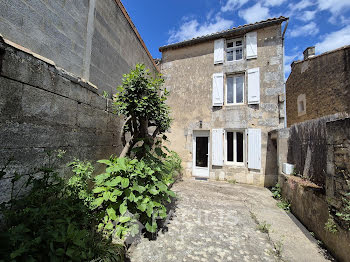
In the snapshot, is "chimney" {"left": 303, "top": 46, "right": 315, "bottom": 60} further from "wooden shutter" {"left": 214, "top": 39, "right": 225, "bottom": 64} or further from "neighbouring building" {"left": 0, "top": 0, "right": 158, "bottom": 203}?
"neighbouring building" {"left": 0, "top": 0, "right": 158, "bottom": 203}

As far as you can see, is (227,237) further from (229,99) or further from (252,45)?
(252,45)

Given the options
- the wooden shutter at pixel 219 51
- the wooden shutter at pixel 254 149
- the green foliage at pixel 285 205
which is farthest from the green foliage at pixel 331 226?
the wooden shutter at pixel 219 51

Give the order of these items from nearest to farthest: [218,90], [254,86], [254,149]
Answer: [254,149] → [254,86] → [218,90]

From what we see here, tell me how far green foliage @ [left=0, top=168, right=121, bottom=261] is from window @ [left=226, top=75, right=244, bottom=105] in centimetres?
664

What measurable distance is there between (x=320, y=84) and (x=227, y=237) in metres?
8.28

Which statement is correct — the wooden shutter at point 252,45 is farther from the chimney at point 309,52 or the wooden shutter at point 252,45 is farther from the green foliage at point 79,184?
the green foliage at point 79,184

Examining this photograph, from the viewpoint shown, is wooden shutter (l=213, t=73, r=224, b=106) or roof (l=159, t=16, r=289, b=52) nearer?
roof (l=159, t=16, r=289, b=52)

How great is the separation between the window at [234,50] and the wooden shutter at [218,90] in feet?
3.45

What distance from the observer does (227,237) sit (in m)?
2.76

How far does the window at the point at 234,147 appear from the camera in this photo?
6748 millimetres

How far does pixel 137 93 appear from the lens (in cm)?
289

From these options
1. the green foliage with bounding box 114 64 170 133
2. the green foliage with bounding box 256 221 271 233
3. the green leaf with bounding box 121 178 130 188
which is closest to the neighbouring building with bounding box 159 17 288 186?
the green foliage with bounding box 256 221 271 233

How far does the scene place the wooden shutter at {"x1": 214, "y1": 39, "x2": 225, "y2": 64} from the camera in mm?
7158

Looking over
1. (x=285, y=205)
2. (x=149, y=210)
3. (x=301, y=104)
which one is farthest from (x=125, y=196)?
(x=301, y=104)
